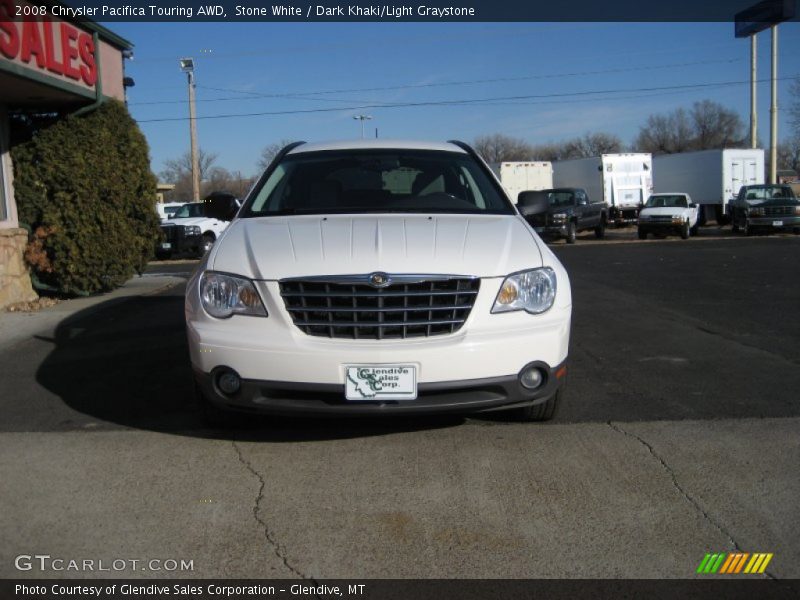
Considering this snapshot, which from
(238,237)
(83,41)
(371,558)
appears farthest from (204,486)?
(83,41)

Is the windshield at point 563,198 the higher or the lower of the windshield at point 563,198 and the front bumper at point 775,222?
the higher

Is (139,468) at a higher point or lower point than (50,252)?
lower

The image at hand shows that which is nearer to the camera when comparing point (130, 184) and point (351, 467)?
point (351, 467)

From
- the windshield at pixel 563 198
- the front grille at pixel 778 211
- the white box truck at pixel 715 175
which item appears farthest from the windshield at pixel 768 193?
the windshield at pixel 563 198

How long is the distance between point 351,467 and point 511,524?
101cm

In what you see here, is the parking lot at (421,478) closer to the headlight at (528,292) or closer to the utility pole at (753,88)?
the headlight at (528,292)

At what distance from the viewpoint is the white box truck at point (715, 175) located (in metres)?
33.1

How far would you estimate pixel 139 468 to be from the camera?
160 inches

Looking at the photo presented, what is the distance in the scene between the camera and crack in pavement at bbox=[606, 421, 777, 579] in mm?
3162

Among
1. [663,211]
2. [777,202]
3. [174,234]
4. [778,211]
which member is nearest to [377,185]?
[174,234]

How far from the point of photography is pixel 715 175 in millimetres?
33406

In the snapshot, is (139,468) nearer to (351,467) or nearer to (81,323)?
Answer: (351,467)

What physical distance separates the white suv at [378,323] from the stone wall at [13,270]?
6674mm

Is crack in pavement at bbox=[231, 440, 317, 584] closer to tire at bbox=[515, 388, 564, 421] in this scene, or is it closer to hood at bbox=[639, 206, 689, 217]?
tire at bbox=[515, 388, 564, 421]
